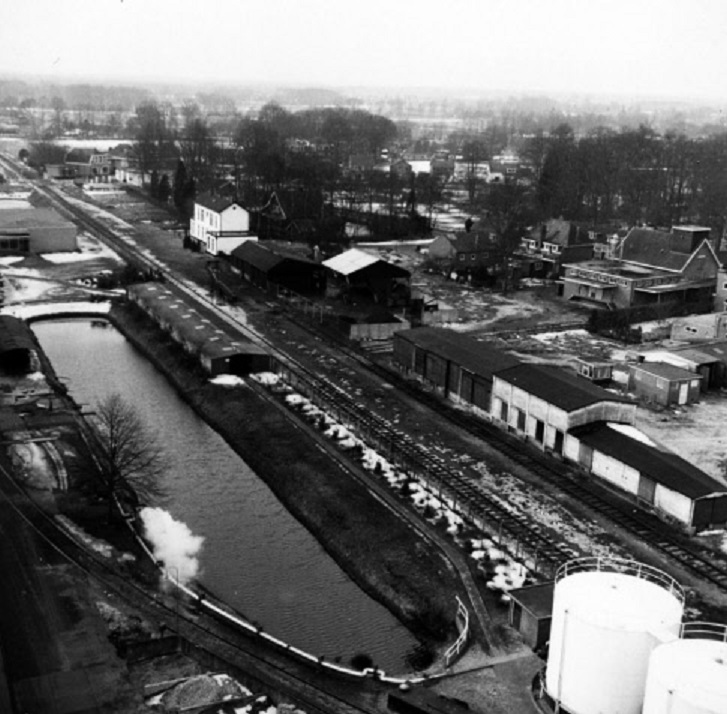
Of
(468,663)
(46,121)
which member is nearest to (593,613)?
(468,663)

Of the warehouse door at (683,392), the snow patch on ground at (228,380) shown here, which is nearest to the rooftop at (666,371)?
the warehouse door at (683,392)

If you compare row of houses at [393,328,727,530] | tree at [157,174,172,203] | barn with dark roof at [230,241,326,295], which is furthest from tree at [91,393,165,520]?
tree at [157,174,172,203]

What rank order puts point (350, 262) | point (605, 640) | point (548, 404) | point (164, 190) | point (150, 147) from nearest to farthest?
point (605, 640) < point (548, 404) < point (350, 262) < point (164, 190) < point (150, 147)

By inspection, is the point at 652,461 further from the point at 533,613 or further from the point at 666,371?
the point at 666,371


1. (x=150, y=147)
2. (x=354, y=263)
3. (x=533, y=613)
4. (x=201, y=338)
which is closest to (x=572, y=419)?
(x=533, y=613)

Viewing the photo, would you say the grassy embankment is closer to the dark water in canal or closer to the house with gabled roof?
the dark water in canal

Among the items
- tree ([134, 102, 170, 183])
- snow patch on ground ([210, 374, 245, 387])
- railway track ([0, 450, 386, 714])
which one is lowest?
railway track ([0, 450, 386, 714])
